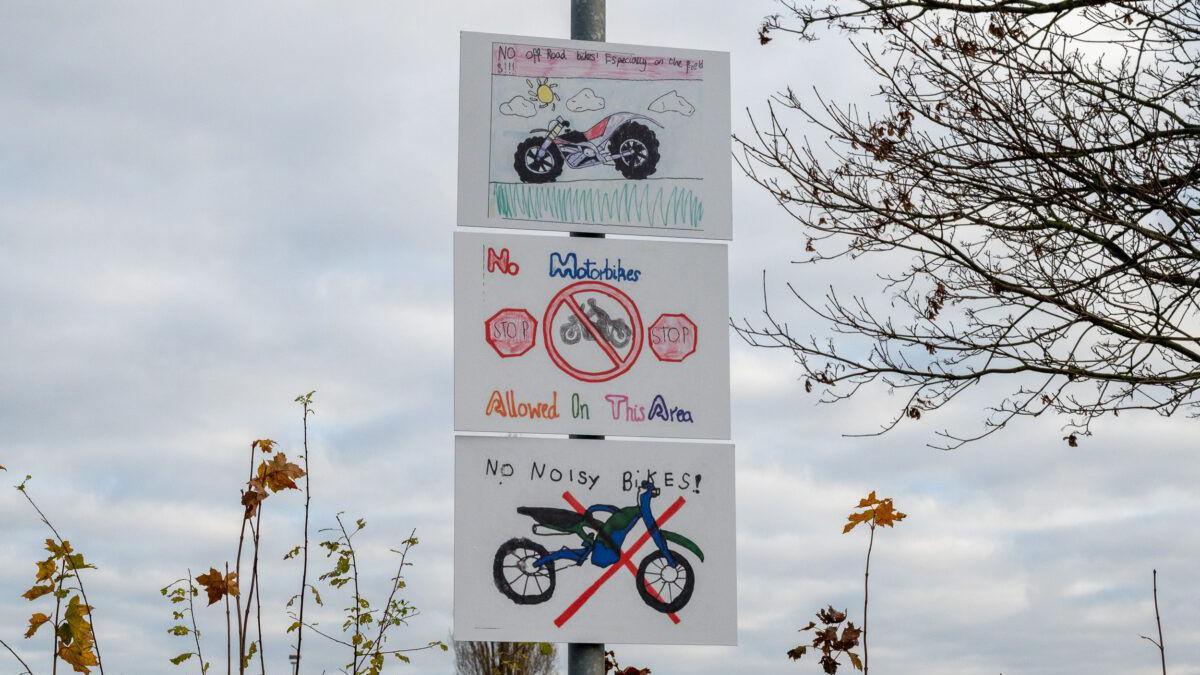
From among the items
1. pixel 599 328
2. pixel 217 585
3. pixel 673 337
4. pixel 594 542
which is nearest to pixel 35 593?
pixel 217 585

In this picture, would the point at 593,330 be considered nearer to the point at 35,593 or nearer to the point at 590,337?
the point at 590,337

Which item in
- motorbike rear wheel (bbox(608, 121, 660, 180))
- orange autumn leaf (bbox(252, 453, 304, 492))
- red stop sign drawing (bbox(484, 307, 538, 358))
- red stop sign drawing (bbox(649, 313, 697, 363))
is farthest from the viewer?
motorbike rear wheel (bbox(608, 121, 660, 180))

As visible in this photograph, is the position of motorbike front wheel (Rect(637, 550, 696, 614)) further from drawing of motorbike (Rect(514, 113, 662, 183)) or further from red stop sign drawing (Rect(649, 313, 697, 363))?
drawing of motorbike (Rect(514, 113, 662, 183))

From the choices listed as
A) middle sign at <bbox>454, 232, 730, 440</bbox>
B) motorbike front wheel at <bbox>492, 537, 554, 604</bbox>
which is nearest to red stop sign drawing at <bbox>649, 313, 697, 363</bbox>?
middle sign at <bbox>454, 232, 730, 440</bbox>

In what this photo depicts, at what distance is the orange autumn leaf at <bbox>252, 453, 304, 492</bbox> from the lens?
4.06 m

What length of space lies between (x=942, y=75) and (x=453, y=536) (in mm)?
3807

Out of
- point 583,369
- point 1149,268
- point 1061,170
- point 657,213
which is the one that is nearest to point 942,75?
point 1061,170

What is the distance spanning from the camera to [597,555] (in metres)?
4.41

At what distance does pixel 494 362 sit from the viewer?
4465 millimetres

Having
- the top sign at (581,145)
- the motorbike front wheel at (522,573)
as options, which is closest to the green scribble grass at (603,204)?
the top sign at (581,145)

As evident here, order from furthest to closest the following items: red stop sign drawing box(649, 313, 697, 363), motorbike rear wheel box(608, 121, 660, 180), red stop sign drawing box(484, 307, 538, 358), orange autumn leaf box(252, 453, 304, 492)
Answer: motorbike rear wheel box(608, 121, 660, 180), red stop sign drawing box(649, 313, 697, 363), red stop sign drawing box(484, 307, 538, 358), orange autumn leaf box(252, 453, 304, 492)

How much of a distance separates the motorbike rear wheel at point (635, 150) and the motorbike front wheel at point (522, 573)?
1.42 meters

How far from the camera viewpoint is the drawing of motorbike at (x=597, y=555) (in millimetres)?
4328

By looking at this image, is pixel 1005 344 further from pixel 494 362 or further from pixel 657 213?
pixel 494 362
